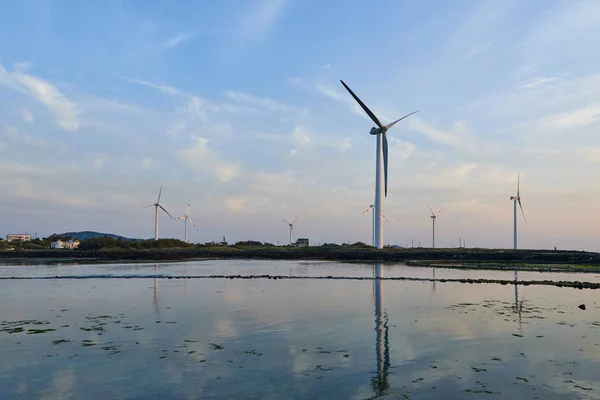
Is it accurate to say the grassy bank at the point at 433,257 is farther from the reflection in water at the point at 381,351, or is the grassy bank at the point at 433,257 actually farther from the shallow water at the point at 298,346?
the reflection in water at the point at 381,351

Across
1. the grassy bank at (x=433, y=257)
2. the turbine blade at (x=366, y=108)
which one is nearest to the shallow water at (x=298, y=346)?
the grassy bank at (x=433, y=257)

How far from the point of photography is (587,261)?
9600cm

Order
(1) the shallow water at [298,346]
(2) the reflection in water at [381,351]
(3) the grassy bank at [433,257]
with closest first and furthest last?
1. (1) the shallow water at [298,346]
2. (2) the reflection in water at [381,351]
3. (3) the grassy bank at [433,257]

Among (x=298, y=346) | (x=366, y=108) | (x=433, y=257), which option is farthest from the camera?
(x=433, y=257)

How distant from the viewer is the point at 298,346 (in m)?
21.4

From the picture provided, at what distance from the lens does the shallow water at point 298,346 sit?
15438 mm

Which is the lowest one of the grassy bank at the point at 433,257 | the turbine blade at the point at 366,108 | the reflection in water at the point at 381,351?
the reflection in water at the point at 381,351

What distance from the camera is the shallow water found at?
1544cm

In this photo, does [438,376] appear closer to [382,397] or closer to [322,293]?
[382,397]

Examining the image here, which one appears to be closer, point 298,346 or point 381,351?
point 381,351

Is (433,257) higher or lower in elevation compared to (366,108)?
lower

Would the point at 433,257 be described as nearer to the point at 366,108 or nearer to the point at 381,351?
the point at 366,108

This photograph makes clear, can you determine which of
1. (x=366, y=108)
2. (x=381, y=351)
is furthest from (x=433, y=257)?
(x=381, y=351)

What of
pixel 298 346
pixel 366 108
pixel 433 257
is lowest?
pixel 298 346
